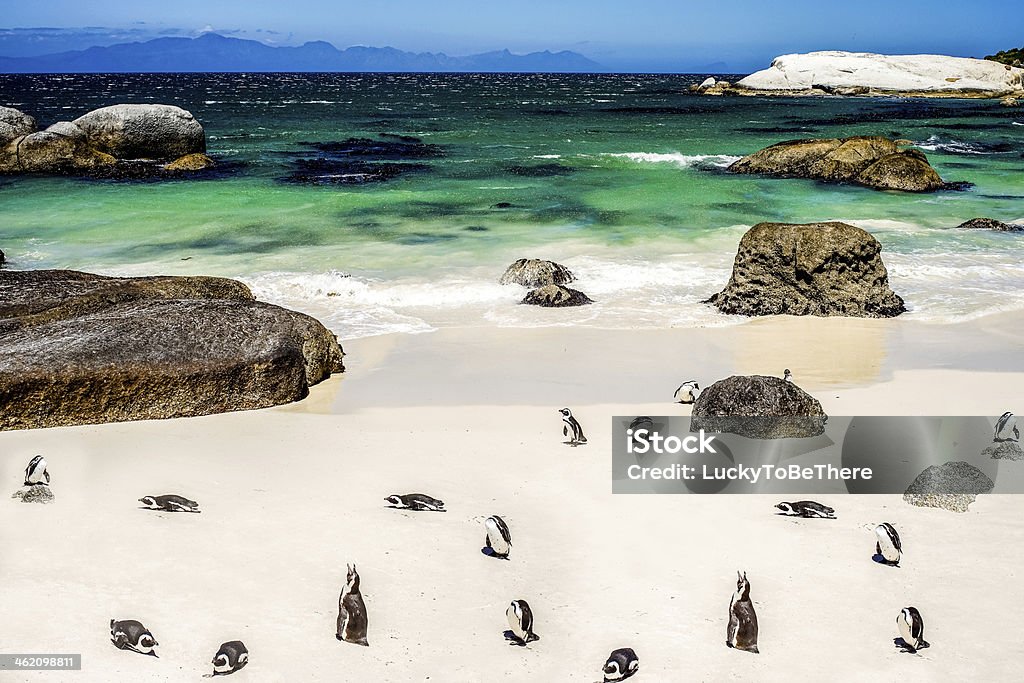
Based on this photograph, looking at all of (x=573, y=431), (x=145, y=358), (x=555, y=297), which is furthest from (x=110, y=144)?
(x=573, y=431)

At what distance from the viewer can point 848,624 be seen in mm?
5363

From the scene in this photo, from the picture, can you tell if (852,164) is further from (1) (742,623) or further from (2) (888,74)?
(2) (888,74)

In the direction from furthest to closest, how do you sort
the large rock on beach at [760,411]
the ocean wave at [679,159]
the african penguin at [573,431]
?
the ocean wave at [679,159], the african penguin at [573,431], the large rock on beach at [760,411]

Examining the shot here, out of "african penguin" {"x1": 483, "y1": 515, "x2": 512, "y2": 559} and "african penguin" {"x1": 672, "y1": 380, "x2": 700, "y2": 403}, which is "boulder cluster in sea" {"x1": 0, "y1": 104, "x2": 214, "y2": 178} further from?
"african penguin" {"x1": 483, "y1": 515, "x2": 512, "y2": 559}

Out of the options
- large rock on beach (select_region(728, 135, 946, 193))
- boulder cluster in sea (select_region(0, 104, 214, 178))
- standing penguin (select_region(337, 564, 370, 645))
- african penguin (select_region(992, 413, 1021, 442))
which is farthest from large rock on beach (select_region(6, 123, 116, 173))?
african penguin (select_region(992, 413, 1021, 442))

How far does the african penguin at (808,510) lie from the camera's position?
21.4 ft

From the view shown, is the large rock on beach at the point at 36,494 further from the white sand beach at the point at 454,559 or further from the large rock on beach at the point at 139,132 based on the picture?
the large rock on beach at the point at 139,132

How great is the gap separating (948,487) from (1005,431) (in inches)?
67.0

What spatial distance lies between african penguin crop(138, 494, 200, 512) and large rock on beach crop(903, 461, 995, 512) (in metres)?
4.98

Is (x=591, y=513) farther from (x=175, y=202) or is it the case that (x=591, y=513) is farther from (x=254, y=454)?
(x=175, y=202)

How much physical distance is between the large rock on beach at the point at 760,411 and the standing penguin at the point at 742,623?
271 centimetres

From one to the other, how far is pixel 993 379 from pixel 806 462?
3.59 m

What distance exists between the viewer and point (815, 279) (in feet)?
41.9

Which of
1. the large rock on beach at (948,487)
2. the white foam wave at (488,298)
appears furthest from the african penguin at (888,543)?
the white foam wave at (488,298)
